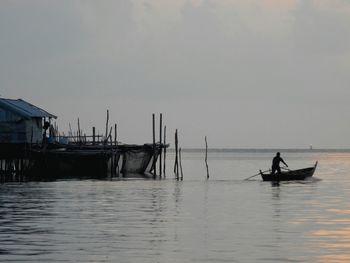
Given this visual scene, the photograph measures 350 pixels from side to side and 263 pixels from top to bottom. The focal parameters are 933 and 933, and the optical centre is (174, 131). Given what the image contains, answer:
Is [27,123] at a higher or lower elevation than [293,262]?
higher

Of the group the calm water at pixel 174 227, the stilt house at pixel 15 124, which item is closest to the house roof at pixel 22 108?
the stilt house at pixel 15 124

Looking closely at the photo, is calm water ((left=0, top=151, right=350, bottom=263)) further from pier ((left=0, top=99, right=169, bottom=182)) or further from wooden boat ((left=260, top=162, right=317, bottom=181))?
pier ((left=0, top=99, right=169, bottom=182))

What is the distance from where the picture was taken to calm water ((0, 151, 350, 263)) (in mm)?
22234

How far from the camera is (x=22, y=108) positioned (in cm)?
7325

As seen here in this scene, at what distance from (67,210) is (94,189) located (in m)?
17.4

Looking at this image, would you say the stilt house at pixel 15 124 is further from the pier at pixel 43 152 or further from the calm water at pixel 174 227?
the calm water at pixel 174 227

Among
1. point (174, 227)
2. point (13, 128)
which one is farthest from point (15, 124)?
point (174, 227)

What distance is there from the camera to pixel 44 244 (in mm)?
23875

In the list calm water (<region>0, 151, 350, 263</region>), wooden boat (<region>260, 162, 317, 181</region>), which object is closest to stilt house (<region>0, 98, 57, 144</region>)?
wooden boat (<region>260, 162, 317, 181</region>)

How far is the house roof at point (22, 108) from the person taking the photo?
71.2 meters

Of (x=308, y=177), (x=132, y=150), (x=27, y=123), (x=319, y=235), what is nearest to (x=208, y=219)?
(x=319, y=235)

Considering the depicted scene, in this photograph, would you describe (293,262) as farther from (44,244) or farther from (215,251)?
(44,244)

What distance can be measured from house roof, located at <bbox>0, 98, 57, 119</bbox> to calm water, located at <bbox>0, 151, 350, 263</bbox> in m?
24.0

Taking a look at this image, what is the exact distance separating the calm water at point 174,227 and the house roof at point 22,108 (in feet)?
78.6
